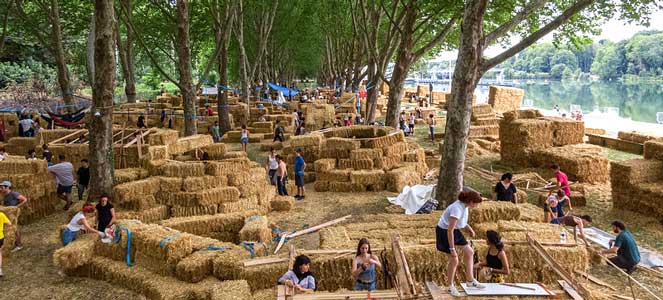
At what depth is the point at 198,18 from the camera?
37031 mm

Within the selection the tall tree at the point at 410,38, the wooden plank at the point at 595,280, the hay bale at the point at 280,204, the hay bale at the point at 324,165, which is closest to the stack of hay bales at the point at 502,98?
the tall tree at the point at 410,38

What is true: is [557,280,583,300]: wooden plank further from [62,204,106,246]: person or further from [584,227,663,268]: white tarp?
[62,204,106,246]: person

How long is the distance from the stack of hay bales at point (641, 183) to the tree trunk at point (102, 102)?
15.8 meters

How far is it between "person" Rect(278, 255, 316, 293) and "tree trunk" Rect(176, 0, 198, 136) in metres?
15.3

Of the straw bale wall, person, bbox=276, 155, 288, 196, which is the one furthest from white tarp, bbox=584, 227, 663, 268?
person, bbox=276, 155, 288, 196

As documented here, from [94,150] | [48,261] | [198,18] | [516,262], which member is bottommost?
[48,261]

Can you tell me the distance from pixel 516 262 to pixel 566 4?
43.2 ft

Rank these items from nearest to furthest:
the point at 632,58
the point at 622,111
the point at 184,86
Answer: the point at 184,86 < the point at 622,111 < the point at 632,58

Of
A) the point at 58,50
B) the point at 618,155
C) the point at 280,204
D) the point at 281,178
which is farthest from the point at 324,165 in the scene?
the point at 58,50

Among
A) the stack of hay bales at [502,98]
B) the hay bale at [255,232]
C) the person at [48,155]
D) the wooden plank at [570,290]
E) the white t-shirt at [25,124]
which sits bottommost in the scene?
the hay bale at [255,232]

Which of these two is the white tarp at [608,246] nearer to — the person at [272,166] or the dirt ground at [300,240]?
the dirt ground at [300,240]

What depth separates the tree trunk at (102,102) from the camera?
12703mm

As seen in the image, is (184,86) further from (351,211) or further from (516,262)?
(516,262)

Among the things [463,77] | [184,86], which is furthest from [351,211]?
[184,86]
